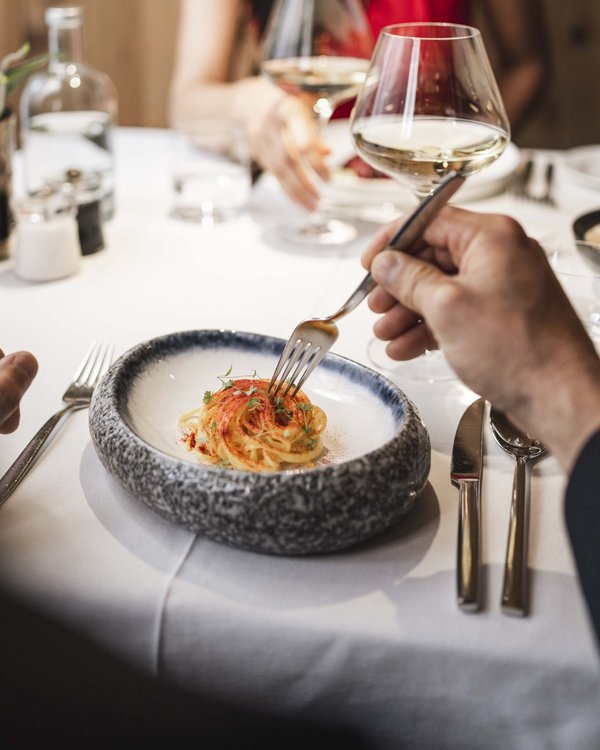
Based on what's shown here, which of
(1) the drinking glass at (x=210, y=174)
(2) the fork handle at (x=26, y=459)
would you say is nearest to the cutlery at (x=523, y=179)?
(1) the drinking glass at (x=210, y=174)

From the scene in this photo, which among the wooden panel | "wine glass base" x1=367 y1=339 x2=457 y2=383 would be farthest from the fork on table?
the wooden panel

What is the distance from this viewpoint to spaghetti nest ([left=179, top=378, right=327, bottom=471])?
22.8 inches

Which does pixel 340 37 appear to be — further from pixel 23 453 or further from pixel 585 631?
pixel 585 631

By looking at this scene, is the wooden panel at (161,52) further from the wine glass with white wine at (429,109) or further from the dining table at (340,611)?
the dining table at (340,611)

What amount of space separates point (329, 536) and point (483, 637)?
110mm

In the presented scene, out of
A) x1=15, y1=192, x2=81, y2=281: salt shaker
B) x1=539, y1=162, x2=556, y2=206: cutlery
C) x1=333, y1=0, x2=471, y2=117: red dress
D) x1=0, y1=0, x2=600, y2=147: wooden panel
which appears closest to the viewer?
x1=15, y1=192, x2=81, y2=281: salt shaker

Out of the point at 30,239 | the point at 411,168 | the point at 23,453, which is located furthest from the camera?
the point at 30,239

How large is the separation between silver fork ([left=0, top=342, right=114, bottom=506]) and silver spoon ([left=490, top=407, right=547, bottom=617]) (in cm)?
35

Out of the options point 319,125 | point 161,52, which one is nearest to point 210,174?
point 319,125

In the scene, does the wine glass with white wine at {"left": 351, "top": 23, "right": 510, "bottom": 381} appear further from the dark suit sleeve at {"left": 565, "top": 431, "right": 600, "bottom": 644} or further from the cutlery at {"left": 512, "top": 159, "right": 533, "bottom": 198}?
the cutlery at {"left": 512, "top": 159, "right": 533, "bottom": 198}

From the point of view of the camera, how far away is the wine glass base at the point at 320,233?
120 cm

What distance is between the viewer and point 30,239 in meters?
1.01

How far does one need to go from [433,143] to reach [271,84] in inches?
26.5

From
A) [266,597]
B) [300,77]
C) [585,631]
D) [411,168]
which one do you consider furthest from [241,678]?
[300,77]
